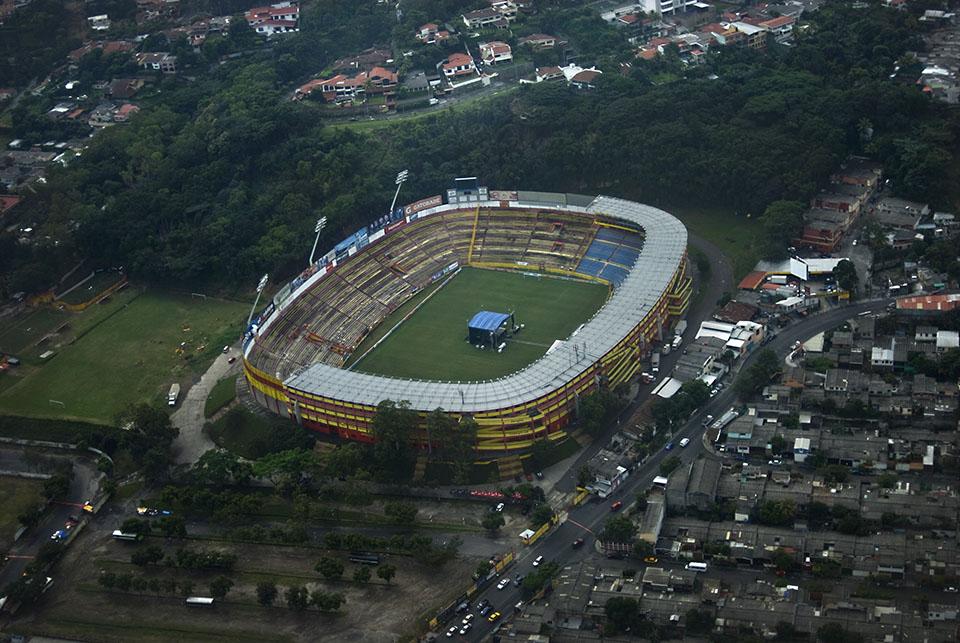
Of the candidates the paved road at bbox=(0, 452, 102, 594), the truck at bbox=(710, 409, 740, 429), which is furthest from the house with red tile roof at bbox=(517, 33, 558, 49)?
the paved road at bbox=(0, 452, 102, 594)

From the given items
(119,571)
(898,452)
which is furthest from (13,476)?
(898,452)

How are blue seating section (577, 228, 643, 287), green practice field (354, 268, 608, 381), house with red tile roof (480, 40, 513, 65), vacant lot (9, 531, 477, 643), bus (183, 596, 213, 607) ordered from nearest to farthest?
vacant lot (9, 531, 477, 643) → bus (183, 596, 213, 607) → green practice field (354, 268, 608, 381) → blue seating section (577, 228, 643, 287) → house with red tile roof (480, 40, 513, 65)

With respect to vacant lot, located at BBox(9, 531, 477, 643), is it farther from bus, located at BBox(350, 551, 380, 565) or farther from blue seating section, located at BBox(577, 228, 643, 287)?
blue seating section, located at BBox(577, 228, 643, 287)

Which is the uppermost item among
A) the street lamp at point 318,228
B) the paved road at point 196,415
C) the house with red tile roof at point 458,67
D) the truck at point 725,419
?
the house with red tile roof at point 458,67

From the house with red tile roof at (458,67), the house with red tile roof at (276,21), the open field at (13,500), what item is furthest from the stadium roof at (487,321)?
the house with red tile roof at (276,21)

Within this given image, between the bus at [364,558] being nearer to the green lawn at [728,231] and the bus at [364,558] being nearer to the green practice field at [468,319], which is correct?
the green practice field at [468,319]

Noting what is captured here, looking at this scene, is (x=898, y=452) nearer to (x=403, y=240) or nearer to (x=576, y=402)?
(x=576, y=402)

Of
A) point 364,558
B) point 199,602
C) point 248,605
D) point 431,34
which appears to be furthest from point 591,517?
point 431,34
